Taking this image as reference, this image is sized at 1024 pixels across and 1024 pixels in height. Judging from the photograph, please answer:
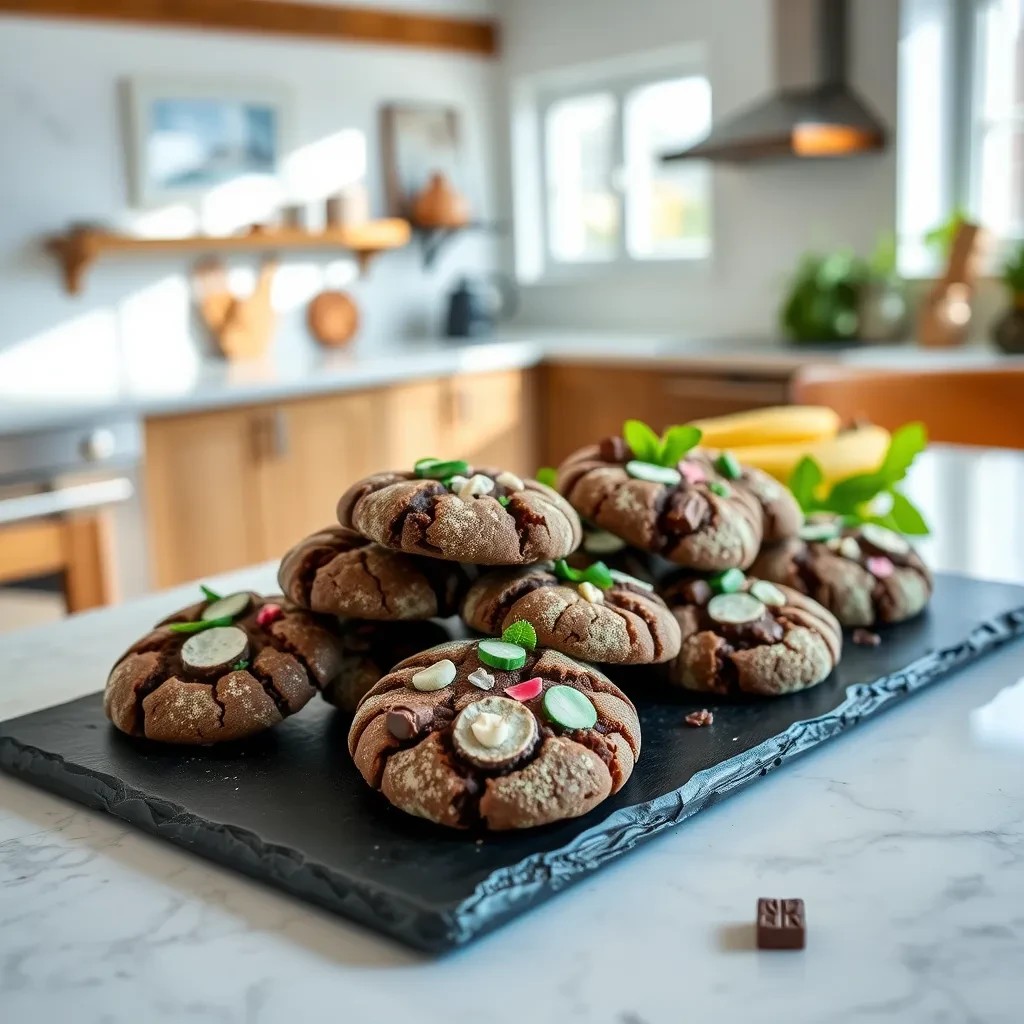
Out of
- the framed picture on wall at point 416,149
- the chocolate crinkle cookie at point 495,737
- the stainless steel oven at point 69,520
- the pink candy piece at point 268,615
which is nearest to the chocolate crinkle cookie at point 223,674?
the pink candy piece at point 268,615

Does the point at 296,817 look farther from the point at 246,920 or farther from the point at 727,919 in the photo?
the point at 727,919

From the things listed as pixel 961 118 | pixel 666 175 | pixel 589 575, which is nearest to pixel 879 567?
pixel 589 575

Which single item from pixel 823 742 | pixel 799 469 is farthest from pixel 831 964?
pixel 799 469

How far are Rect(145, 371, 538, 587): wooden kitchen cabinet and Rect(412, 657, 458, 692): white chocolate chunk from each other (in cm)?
250

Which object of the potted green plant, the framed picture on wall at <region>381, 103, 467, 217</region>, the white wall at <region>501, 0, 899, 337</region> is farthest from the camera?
the framed picture on wall at <region>381, 103, 467, 217</region>

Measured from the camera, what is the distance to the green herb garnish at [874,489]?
48.9 inches

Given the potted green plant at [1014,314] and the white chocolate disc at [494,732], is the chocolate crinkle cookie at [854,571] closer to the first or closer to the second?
the white chocolate disc at [494,732]

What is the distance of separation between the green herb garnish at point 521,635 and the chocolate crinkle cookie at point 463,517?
6 cm

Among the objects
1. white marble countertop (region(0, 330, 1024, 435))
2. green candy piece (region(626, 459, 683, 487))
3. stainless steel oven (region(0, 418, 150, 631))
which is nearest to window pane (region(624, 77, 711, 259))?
white marble countertop (region(0, 330, 1024, 435))

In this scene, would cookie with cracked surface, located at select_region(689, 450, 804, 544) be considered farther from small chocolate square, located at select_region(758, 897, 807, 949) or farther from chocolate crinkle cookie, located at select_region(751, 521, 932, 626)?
small chocolate square, located at select_region(758, 897, 807, 949)

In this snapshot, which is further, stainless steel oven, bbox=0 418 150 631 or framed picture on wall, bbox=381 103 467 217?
framed picture on wall, bbox=381 103 467 217

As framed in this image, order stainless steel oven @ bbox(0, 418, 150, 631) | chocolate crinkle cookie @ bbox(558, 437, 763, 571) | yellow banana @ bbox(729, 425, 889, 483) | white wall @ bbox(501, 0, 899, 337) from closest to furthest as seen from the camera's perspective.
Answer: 1. chocolate crinkle cookie @ bbox(558, 437, 763, 571)
2. yellow banana @ bbox(729, 425, 889, 483)
3. stainless steel oven @ bbox(0, 418, 150, 631)
4. white wall @ bbox(501, 0, 899, 337)

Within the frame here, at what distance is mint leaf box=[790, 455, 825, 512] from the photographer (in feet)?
4.05

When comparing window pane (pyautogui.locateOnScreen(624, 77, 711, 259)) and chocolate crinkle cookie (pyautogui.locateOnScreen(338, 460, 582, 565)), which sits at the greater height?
window pane (pyautogui.locateOnScreen(624, 77, 711, 259))
